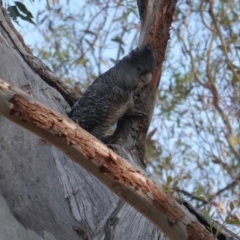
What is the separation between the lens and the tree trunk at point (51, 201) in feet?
7.68

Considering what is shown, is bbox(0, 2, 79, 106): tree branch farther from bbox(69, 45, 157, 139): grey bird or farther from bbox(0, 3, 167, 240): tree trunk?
bbox(0, 3, 167, 240): tree trunk

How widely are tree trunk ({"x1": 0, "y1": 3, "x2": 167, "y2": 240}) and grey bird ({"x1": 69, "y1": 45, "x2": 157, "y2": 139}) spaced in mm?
393

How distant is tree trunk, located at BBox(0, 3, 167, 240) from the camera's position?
2340mm

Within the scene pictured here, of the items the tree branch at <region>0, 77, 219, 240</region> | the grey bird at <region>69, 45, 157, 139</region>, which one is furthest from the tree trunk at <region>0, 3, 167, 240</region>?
the tree branch at <region>0, 77, 219, 240</region>

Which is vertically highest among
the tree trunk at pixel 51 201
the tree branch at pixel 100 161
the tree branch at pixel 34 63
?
the tree branch at pixel 34 63

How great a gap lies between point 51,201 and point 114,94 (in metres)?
0.68

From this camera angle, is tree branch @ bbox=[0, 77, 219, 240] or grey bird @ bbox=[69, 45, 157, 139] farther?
grey bird @ bbox=[69, 45, 157, 139]

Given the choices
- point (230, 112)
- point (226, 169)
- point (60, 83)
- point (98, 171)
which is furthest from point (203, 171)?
point (98, 171)

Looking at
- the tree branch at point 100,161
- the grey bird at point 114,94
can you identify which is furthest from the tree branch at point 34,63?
the tree branch at point 100,161

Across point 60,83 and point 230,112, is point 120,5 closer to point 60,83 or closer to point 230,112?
point 230,112

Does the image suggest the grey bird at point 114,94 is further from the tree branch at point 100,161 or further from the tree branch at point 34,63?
the tree branch at point 100,161

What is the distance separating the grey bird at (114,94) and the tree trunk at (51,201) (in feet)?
1.29

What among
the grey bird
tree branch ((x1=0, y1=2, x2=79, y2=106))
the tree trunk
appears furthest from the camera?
tree branch ((x1=0, y1=2, x2=79, y2=106))

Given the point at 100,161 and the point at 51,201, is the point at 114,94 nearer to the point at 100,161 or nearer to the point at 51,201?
the point at 51,201
